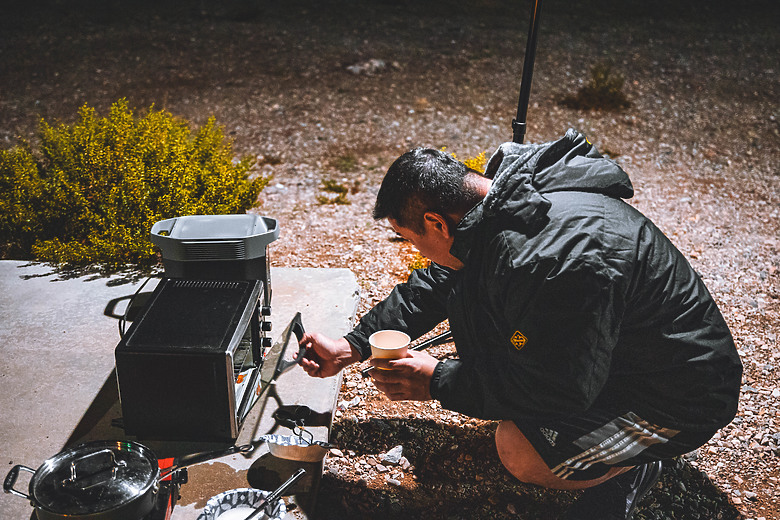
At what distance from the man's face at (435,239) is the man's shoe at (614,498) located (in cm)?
91

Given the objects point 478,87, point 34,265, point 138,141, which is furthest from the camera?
point 478,87

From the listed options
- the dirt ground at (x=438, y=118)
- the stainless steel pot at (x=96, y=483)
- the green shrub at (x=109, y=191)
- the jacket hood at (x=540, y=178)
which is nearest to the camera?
the stainless steel pot at (x=96, y=483)

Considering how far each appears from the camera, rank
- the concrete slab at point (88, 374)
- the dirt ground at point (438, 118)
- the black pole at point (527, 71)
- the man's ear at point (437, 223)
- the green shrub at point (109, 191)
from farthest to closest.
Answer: the green shrub at point (109, 191)
the black pole at point (527, 71)
the dirt ground at point (438, 118)
the concrete slab at point (88, 374)
the man's ear at point (437, 223)

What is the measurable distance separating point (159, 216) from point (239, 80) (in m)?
4.02

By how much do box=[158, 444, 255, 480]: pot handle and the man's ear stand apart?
101cm

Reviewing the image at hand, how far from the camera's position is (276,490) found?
84.4 inches

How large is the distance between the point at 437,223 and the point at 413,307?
0.61 meters

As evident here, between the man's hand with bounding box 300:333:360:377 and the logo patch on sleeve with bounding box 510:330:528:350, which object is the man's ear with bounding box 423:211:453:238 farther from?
the man's hand with bounding box 300:333:360:377

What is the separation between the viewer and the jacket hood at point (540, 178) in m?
1.90

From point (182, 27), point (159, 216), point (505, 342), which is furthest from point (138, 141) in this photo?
point (182, 27)

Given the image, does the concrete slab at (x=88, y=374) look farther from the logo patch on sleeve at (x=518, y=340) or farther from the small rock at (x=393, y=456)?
the logo patch on sleeve at (x=518, y=340)

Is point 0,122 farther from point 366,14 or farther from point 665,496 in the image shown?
point 665,496

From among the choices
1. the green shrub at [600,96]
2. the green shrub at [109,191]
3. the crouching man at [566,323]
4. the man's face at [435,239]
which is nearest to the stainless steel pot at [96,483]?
the crouching man at [566,323]

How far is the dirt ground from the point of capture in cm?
258
